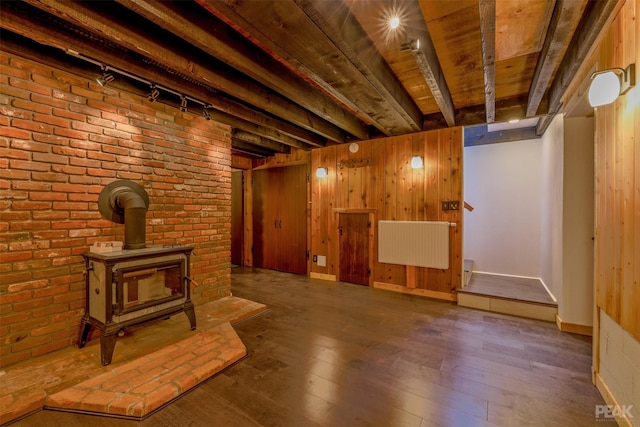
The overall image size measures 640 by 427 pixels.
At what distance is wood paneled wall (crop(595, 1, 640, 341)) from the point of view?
138 cm

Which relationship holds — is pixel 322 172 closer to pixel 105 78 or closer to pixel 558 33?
pixel 105 78

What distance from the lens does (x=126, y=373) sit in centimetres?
187

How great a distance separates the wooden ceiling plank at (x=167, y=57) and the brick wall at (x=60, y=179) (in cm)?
77

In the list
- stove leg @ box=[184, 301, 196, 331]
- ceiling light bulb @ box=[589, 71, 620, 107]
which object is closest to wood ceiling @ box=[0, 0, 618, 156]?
ceiling light bulb @ box=[589, 71, 620, 107]

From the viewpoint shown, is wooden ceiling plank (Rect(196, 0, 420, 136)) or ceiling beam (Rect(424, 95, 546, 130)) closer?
wooden ceiling plank (Rect(196, 0, 420, 136))

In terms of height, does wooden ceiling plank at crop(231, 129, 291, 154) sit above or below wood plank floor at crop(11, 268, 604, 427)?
above

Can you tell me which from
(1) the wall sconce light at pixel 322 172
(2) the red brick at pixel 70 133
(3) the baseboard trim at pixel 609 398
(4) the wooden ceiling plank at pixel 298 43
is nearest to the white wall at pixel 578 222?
(3) the baseboard trim at pixel 609 398

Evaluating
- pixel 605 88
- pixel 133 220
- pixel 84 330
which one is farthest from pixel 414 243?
pixel 84 330

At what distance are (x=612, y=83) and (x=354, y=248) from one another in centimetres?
347

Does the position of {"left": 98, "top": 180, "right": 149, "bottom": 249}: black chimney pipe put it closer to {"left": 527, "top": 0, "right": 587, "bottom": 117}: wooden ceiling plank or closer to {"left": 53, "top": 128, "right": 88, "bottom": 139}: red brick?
{"left": 53, "top": 128, "right": 88, "bottom": 139}: red brick

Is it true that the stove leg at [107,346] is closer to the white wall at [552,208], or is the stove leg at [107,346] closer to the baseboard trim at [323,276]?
the baseboard trim at [323,276]

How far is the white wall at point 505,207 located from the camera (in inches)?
168

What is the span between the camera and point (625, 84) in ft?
4.73

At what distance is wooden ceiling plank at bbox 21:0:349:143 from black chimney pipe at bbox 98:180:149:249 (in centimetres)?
120
